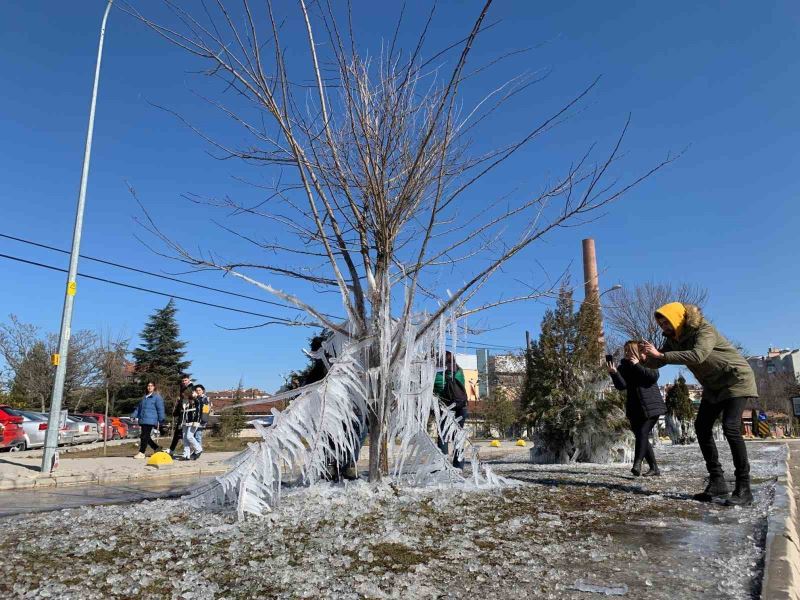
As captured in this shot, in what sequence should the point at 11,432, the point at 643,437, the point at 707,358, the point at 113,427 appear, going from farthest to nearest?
the point at 113,427
the point at 11,432
the point at 643,437
the point at 707,358

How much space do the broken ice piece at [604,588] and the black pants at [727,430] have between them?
2.65 meters

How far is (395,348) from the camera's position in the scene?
4.39m

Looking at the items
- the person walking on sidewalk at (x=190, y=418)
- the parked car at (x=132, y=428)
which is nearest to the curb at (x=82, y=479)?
the person walking on sidewalk at (x=190, y=418)

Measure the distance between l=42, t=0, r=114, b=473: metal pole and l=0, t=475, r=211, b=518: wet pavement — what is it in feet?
5.47

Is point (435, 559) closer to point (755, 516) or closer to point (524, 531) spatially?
point (524, 531)

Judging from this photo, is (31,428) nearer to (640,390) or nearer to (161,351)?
(640,390)

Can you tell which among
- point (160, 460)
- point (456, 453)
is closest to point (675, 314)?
point (456, 453)

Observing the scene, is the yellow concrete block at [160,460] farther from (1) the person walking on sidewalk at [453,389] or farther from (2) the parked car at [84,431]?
(2) the parked car at [84,431]

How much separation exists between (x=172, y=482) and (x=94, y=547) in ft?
19.9

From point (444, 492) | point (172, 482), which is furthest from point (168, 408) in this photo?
point (444, 492)

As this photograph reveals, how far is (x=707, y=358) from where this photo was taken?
4.40 m

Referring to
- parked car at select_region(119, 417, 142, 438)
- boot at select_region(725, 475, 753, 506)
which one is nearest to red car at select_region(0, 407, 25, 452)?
parked car at select_region(119, 417, 142, 438)

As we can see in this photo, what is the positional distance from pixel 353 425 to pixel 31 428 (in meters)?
16.1

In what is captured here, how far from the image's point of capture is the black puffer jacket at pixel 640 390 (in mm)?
6641
